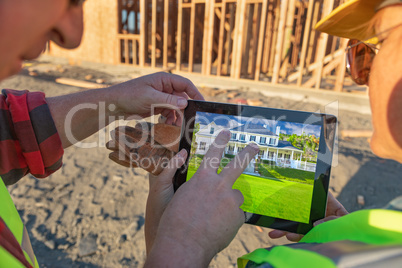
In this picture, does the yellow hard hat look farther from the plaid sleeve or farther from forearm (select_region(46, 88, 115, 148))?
the plaid sleeve

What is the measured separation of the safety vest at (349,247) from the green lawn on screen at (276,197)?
1.31ft

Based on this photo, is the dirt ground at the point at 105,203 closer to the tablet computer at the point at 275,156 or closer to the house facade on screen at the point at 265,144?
the tablet computer at the point at 275,156

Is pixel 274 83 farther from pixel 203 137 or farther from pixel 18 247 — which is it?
pixel 18 247

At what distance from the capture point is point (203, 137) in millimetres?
1496

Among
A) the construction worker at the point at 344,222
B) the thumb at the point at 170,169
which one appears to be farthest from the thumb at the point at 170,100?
the construction worker at the point at 344,222

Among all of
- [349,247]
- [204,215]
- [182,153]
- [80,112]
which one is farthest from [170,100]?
[349,247]

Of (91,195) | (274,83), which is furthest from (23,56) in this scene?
(274,83)

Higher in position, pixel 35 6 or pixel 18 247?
pixel 35 6

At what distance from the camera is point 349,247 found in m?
0.75

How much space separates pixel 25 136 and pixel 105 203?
1756mm

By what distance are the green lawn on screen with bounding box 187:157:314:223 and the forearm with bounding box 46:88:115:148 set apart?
39.1 inches

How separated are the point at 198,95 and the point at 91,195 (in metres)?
1.99

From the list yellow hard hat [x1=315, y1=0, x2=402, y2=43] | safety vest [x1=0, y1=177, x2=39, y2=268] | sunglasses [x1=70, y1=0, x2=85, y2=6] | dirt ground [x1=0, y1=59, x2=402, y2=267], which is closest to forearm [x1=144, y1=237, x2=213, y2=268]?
safety vest [x1=0, y1=177, x2=39, y2=268]

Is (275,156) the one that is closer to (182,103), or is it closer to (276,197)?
(276,197)
